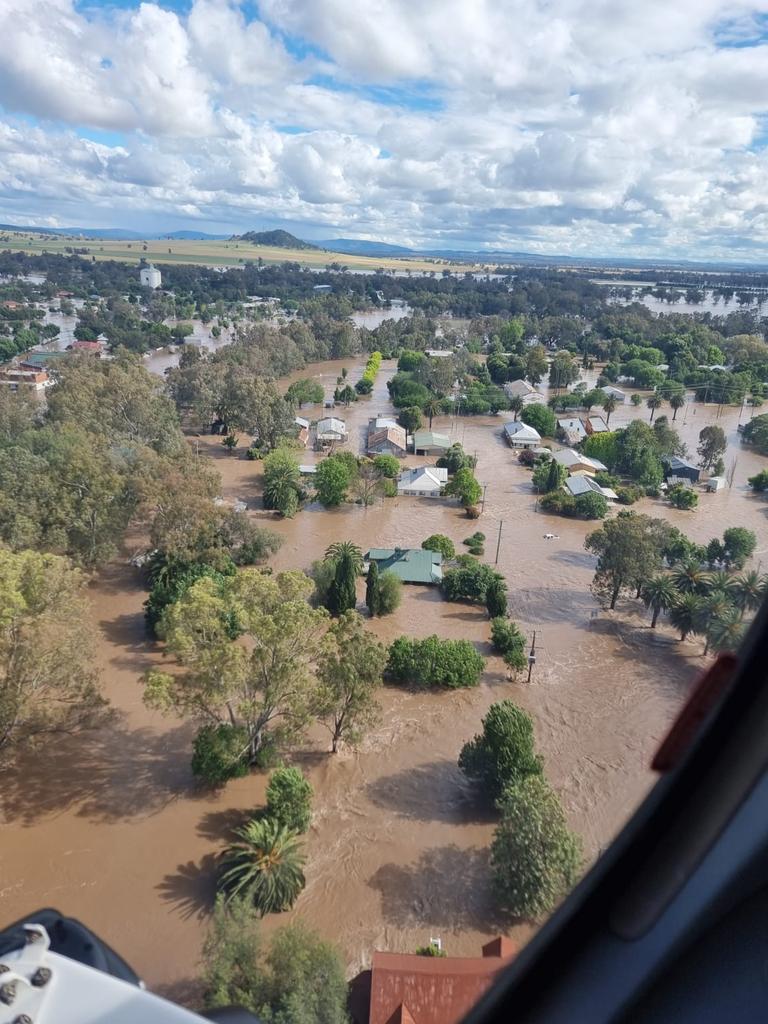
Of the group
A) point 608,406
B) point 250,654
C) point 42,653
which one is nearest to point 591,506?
point 608,406

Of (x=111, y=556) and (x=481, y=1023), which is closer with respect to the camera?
(x=481, y=1023)

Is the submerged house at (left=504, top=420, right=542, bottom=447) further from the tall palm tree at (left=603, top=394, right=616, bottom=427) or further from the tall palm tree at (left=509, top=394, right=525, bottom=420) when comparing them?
the tall palm tree at (left=603, top=394, right=616, bottom=427)

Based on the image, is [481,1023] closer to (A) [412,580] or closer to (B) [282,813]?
(B) [282,813]

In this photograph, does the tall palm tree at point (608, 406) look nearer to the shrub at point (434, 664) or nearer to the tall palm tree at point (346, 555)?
the tall palm tree at point (346, 555)

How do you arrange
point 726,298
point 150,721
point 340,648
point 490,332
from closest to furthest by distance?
point 340,648 → point 150,721 → point 490,332 → point 726,298

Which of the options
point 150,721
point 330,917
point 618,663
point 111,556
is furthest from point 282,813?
point 111,556

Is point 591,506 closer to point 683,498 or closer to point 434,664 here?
point 683,498

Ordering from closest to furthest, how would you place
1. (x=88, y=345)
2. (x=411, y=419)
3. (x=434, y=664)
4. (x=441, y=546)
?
(x=434, y=664) → (x=441, y=546) → (x=411, y=419) → (x=88, y=345)
